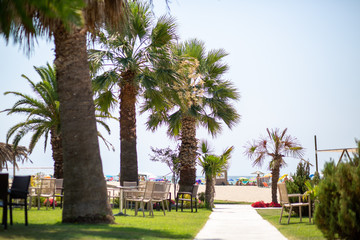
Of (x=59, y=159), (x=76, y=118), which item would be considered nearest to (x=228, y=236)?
(x=76, y=118)

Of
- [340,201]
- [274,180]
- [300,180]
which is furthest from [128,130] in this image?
[340,201]

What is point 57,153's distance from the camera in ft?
66.8

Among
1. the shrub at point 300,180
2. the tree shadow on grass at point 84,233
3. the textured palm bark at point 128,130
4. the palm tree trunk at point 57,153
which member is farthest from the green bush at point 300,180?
the palm tree trunk at point 57,153

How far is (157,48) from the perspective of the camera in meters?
17.5

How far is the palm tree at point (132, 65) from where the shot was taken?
1700 centimetres

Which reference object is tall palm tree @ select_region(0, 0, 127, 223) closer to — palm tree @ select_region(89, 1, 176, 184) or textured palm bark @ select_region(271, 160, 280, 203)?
palm tree @ select_region(89, 1, 176, 184)

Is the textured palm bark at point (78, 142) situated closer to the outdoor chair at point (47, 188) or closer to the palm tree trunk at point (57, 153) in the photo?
the outdoor chair at point (47, 188)

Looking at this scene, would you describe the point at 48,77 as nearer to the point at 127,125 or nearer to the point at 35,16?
the point at 127,125

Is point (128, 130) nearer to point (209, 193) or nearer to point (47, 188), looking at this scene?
point (47, 188)

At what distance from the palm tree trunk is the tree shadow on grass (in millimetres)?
11518

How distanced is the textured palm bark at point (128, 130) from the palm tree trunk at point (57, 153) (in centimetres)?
410

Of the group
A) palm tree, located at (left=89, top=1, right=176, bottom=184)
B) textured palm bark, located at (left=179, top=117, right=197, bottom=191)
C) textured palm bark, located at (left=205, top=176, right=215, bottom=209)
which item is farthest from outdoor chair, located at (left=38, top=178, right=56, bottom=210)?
textured palm bark, located at (left=205, top=176, right=215, bottom=209)

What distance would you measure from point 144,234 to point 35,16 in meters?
5.43

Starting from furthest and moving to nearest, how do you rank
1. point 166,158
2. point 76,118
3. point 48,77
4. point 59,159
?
point 166,158 < point 48,77 < point 59,159 < point 76,118
